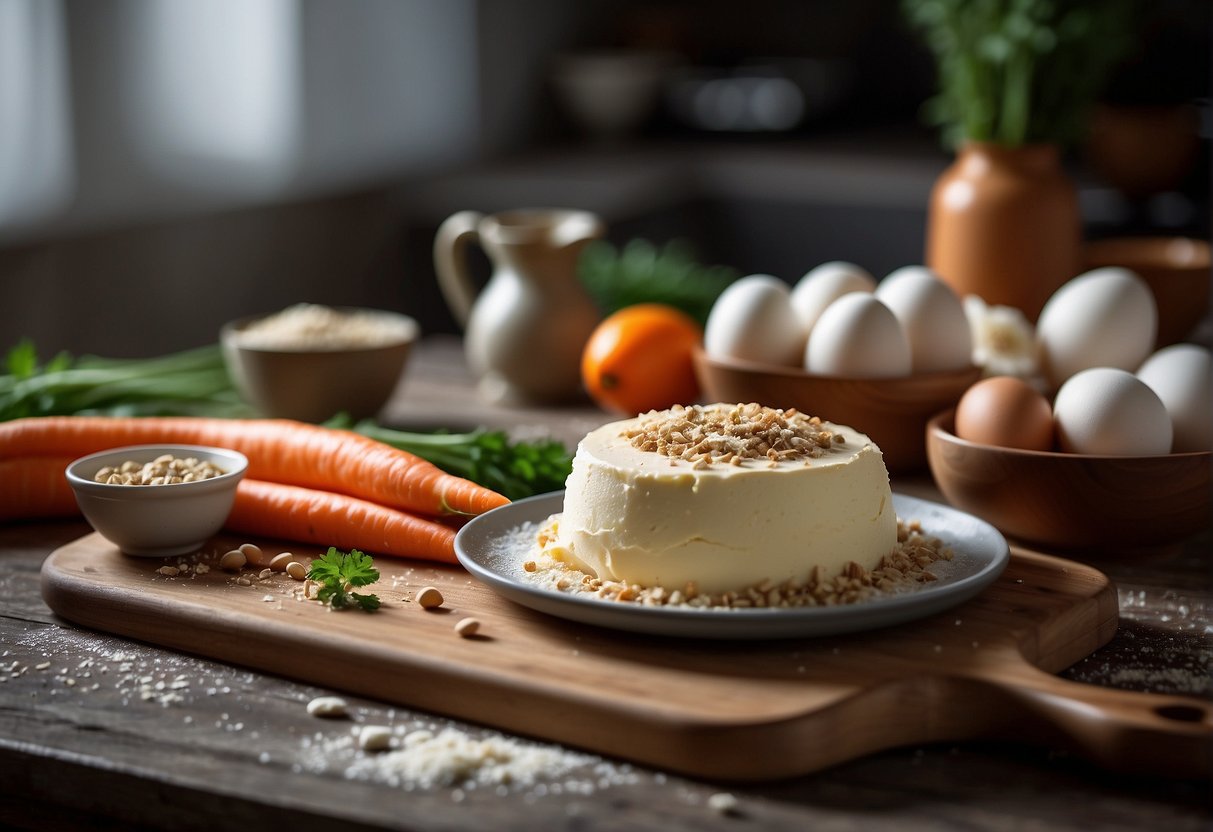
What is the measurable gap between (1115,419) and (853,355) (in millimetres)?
343

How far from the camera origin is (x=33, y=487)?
4.85ft

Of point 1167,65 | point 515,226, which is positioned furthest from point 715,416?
point 1167,65

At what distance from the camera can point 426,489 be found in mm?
1347

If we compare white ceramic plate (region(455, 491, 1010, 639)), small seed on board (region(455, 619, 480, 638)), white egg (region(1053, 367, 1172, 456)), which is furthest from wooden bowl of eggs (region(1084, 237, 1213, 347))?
small seed on board (region(455, 619, 480, 638))

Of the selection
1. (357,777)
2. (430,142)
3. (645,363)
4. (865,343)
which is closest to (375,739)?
(357,777)

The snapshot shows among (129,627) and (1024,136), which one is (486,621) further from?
(1024,136)

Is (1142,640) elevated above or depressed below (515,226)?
below

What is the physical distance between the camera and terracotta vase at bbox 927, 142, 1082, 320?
2.01 meters

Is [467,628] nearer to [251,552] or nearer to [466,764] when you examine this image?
[466,764]

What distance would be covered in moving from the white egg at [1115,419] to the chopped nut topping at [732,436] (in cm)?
26

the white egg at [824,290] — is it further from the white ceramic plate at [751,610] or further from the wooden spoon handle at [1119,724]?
the wooden spoon handle at [1119,724]

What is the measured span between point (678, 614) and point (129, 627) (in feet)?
1.67

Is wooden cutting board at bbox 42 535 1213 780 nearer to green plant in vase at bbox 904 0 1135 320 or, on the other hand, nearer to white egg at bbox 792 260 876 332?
white egg at bbox 792 260 876 332

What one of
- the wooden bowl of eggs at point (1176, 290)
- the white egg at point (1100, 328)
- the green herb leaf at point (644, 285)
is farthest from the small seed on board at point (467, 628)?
the wooden bowl of eggs at point (1176, 290)
